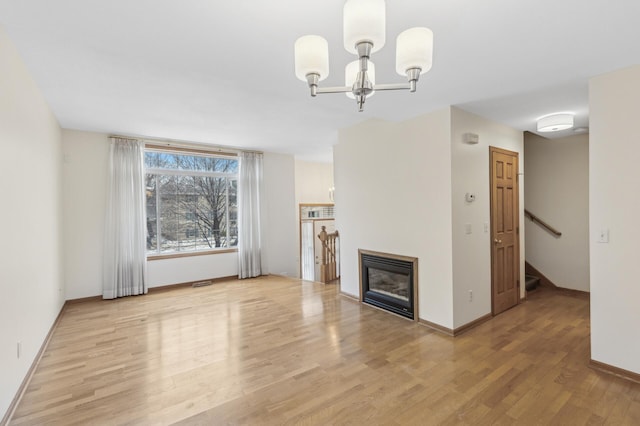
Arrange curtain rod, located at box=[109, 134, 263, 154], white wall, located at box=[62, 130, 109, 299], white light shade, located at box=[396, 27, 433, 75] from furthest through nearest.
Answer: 1. curtain rod, located at box=[109, 134, 263, 154]
2. white wall, located at box=[62, 130, 109, 299]
3. white light shade, located at box=[396, 27, 433, 75]

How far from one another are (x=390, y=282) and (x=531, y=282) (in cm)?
266

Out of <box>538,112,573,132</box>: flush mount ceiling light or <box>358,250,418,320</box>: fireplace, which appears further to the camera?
<box>358,250,418,320</box>: fireplace

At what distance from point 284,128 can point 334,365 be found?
10.9 feet

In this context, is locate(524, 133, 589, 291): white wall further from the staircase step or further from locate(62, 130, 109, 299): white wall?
locate(62, 130, 109, 299): white wall

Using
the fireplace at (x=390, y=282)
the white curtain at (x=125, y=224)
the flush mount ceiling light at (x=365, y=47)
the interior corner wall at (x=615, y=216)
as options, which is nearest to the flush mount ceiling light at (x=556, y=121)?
the interior corner wall at (x=615, y=216)

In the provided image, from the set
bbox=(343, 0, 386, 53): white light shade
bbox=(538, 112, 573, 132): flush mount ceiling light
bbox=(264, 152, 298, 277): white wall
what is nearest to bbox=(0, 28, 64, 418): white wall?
bbox=(343, 0, 386, 53): white light shade

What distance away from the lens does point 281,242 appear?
652 centimetres

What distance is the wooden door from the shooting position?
3.77 m

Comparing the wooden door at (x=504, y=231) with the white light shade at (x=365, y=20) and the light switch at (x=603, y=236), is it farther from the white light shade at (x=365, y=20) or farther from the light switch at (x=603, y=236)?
the white light shade at (x=365, y=20)

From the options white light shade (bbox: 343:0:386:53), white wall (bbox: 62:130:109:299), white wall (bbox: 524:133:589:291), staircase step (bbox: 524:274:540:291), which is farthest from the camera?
staircase step (bbox: 524:274:540:291)

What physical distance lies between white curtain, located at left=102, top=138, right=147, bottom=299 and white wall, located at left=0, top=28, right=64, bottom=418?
1113 mm

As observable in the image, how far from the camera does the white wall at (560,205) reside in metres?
→ 4.58

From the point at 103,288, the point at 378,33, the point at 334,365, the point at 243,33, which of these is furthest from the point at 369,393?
the point at 103,288

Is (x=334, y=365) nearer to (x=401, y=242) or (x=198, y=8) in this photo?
(x=401, y=242)
